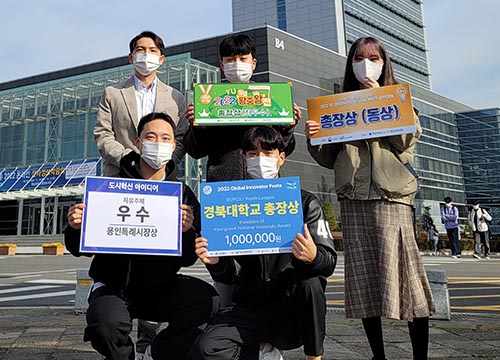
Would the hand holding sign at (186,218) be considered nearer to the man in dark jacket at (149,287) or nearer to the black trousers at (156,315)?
the man in dark jacket at (149,287)

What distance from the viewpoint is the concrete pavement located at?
10.4ft

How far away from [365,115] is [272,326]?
146 cm

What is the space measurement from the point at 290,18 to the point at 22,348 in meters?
75.2

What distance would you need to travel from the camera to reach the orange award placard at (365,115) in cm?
283

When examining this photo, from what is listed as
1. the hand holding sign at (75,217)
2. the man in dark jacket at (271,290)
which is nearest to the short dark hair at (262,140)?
the man in dark jacket at (271,290)

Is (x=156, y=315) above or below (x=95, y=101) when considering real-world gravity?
below

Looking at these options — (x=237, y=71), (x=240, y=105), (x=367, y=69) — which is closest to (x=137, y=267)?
(x=240, y=105)

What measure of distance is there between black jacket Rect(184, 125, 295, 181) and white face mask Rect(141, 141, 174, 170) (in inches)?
13.7

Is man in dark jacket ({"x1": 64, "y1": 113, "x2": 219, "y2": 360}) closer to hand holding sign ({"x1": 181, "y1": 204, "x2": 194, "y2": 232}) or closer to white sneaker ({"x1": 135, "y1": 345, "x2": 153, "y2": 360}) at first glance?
hand holding sign ({"x1": 181, "y1": 204, "x2": 194, "y2": 232})

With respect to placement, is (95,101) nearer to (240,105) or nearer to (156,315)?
(240,105)

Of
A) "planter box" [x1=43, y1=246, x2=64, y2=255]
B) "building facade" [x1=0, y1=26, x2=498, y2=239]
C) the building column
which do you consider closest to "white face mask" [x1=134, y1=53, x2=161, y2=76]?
"planter box" [x1=43, y1=246, x2=64, y2=255]

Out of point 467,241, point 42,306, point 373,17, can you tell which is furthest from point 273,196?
point 373,17

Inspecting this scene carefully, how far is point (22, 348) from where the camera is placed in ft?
11.1

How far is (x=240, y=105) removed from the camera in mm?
2934
